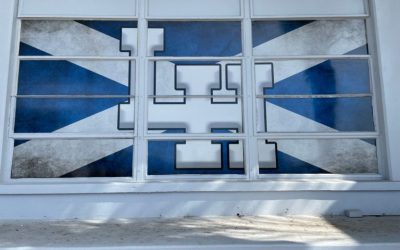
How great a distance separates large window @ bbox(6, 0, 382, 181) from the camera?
13.8ft

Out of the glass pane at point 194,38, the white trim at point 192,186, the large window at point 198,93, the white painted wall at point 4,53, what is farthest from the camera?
the glass pane at point 194,38

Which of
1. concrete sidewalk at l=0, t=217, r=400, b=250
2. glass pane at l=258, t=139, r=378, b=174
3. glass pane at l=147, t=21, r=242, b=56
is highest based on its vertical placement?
glass pane at l=147, t=21, r=242, b=56

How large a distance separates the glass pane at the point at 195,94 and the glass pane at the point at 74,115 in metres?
0.35

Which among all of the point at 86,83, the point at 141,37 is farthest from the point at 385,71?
the point at 86,83

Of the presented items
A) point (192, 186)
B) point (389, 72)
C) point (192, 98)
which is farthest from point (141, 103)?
point (389, 72)

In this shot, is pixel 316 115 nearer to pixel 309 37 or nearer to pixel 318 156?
pixel 318 156

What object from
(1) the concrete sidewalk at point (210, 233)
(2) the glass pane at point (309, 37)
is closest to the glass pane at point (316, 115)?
(2) the glass pane at point (309, 37)

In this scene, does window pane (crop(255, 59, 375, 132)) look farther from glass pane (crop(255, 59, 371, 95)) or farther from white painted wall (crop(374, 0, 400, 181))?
white painted wall (crop(374, 0, 400, 181))

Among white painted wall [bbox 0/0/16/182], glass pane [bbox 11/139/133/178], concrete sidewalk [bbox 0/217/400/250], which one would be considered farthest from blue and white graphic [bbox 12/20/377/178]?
concrete sidewalk [bbox 0/217/400/250]

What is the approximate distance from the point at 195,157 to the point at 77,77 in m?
1.74

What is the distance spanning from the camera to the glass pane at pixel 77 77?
4297 mm

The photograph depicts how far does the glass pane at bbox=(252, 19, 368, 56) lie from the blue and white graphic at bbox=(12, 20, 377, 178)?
0.5 inches

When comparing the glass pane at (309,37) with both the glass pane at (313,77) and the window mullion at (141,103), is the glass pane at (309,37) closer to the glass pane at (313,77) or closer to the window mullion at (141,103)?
the glass pane at (313,77)

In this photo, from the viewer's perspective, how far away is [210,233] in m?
3.38
